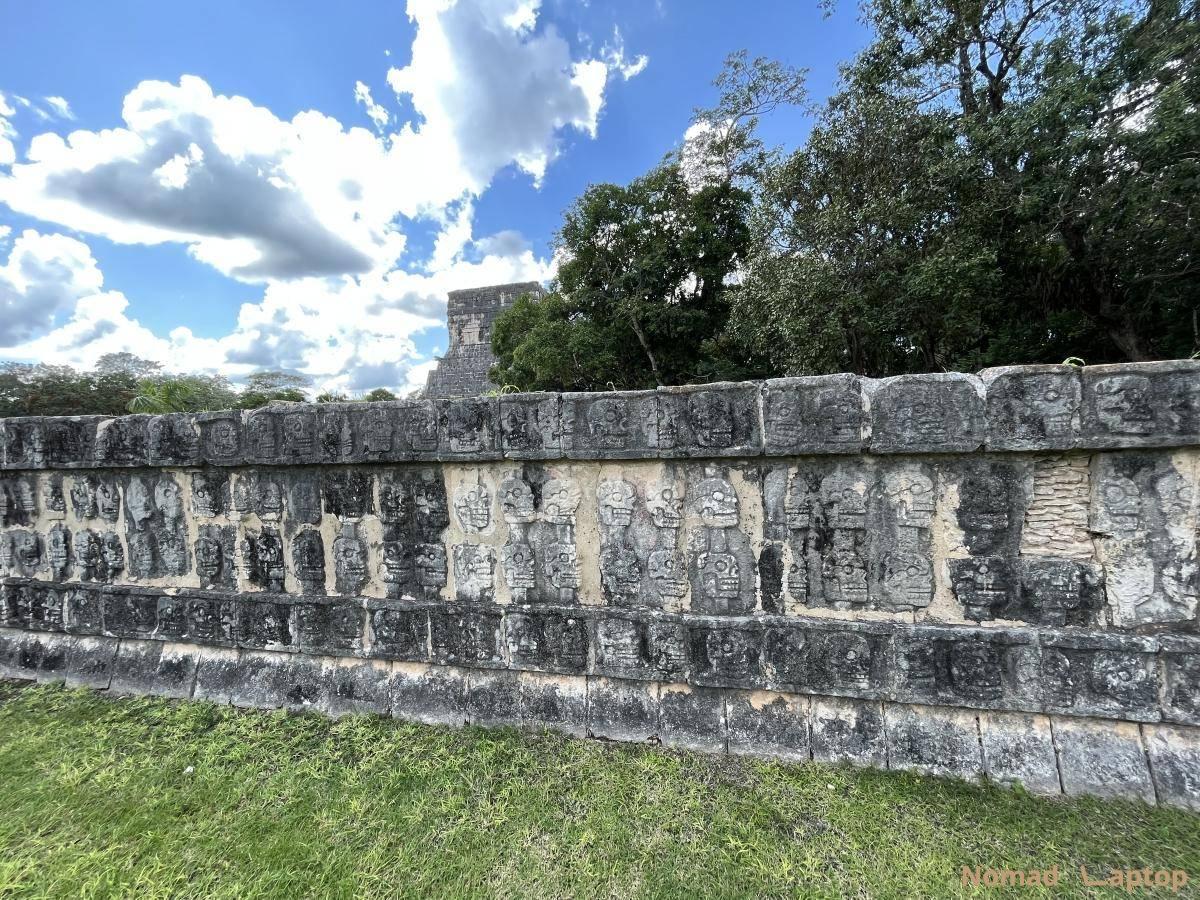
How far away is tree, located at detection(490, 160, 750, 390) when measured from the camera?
37.0ft

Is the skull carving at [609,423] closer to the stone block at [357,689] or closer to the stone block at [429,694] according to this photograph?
the stone block at [429,694]

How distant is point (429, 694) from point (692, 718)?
1.45 m

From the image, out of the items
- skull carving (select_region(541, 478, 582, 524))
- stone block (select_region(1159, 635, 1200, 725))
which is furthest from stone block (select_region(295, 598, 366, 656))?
stone block (select_region(1159, 635, 1200, 725))

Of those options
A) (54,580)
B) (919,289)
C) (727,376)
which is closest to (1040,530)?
(919,289)

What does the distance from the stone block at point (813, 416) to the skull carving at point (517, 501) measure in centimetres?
125

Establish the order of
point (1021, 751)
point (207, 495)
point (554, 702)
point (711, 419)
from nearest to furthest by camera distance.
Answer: point (1021, 751)
point (711, 419)
point (554, 702)
point (207, 495)

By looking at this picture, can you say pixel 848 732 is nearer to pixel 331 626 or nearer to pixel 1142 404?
pixel 1142 404

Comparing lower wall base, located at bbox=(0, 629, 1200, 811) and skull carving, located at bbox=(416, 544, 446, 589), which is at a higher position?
skull carving, located at bbox=(416, 544, 446, 589)

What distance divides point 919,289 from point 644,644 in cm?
631

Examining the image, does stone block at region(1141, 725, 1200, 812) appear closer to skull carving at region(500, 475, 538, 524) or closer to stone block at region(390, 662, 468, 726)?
skull carving at region(500, 475, 538, 524)

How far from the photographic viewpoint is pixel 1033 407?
2.12m

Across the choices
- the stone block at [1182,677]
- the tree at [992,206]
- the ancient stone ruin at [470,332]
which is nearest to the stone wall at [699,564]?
the stone block at [1182,677]

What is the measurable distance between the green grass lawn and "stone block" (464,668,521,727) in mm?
100

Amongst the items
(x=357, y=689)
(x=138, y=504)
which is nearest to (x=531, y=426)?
(x=357, y=689)
